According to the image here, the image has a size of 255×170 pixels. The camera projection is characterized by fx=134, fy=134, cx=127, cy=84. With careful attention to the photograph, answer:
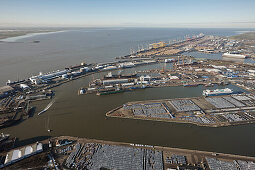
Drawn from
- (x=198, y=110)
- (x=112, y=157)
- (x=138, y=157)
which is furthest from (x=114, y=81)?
(x=138, y=157)

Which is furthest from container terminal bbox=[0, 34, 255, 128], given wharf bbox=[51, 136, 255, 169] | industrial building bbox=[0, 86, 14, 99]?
wharf bbox=[51, 136, 255, 169]

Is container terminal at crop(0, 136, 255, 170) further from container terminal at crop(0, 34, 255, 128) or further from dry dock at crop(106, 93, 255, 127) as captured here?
container terminal at crop(0, 34, 255, 128)

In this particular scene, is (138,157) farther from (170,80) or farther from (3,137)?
(170,80)

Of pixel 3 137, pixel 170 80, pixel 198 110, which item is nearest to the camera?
pixel 3 137

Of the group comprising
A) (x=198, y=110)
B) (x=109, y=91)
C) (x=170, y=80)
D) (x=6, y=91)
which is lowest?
(x=198, y=110)

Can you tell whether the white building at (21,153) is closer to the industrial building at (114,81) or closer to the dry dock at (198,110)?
the dry dock at (198,110)

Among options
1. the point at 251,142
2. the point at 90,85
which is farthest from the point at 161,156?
the point at 90,85
